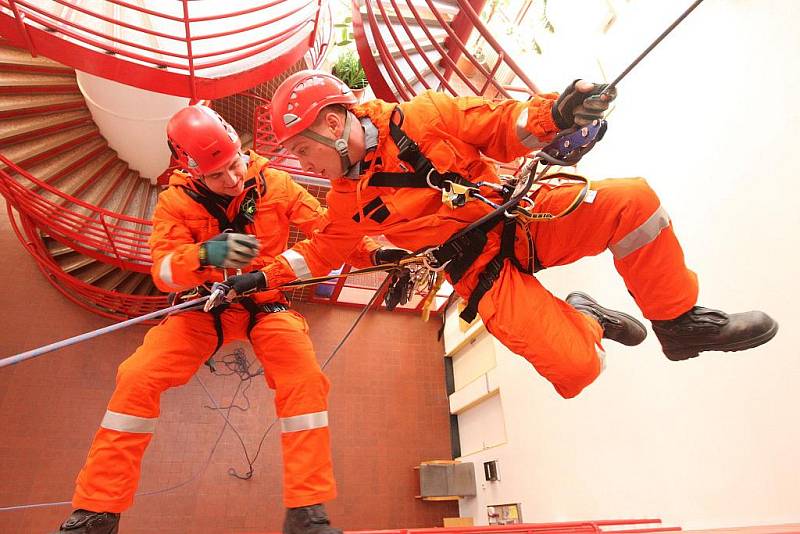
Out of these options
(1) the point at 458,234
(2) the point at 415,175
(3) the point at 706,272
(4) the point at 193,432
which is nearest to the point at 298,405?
(1) the point at 458,234

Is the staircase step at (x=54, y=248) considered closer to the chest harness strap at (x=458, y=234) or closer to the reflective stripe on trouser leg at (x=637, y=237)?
the chest harness strap at (x=458, y=234)

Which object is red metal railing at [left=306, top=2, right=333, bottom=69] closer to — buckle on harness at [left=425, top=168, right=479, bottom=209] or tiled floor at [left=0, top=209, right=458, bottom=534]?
tiled floor at [left=0, top=209, right=458, bottom=534]

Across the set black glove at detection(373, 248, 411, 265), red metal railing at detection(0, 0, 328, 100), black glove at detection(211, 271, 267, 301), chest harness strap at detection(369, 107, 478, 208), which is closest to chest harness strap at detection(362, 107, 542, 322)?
chest harness strap at detection(369, 107, 478, 208)

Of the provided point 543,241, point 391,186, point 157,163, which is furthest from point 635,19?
point 157,163

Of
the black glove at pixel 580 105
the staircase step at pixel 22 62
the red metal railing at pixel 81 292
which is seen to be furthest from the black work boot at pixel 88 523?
the staircase step at pixel 22 62

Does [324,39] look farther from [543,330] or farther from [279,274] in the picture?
[543,330]

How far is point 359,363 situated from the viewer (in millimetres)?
7129

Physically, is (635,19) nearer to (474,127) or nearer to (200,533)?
(474,127)

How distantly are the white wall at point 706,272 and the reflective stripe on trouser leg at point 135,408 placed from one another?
2.98m

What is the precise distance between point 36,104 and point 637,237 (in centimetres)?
580

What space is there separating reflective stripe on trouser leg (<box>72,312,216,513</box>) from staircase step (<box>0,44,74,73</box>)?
4.35 m

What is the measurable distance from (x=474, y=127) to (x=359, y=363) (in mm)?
5473

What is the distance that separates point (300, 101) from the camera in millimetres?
2127

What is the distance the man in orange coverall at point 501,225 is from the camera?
203 centimetres
